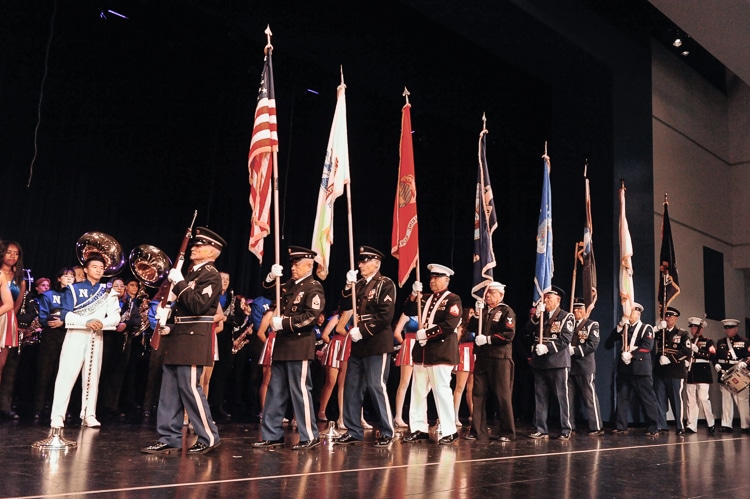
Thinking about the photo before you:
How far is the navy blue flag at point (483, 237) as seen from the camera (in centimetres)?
888

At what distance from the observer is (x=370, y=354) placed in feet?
23.7

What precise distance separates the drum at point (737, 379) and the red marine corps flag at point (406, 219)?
7.02m

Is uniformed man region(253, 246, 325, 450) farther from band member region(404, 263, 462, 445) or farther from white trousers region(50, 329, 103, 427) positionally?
white trousers region(50, 329, 103, 427)

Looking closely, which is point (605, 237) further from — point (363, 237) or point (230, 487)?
point (230, 487)

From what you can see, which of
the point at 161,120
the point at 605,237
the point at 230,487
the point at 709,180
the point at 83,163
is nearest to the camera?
the point at 230,487

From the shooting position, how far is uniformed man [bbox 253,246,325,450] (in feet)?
21.5

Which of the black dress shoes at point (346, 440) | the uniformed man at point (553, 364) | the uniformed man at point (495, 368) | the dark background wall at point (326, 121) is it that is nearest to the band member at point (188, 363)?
the black dress shoes at point (346, 440)

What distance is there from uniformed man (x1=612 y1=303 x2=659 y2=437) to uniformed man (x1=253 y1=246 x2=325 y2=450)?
6.16 meters

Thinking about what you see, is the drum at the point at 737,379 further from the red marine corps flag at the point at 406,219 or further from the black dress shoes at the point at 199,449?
the black dress shoes at the point at 199,449

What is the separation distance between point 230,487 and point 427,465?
78.6 inches

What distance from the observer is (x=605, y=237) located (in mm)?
12883

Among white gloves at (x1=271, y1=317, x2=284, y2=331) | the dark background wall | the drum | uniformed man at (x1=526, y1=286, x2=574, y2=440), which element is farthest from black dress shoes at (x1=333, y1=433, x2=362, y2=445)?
the drum

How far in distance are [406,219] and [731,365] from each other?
7655 millimetres

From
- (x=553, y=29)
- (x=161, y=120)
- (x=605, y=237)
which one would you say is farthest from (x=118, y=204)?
(x=605, y=237)
